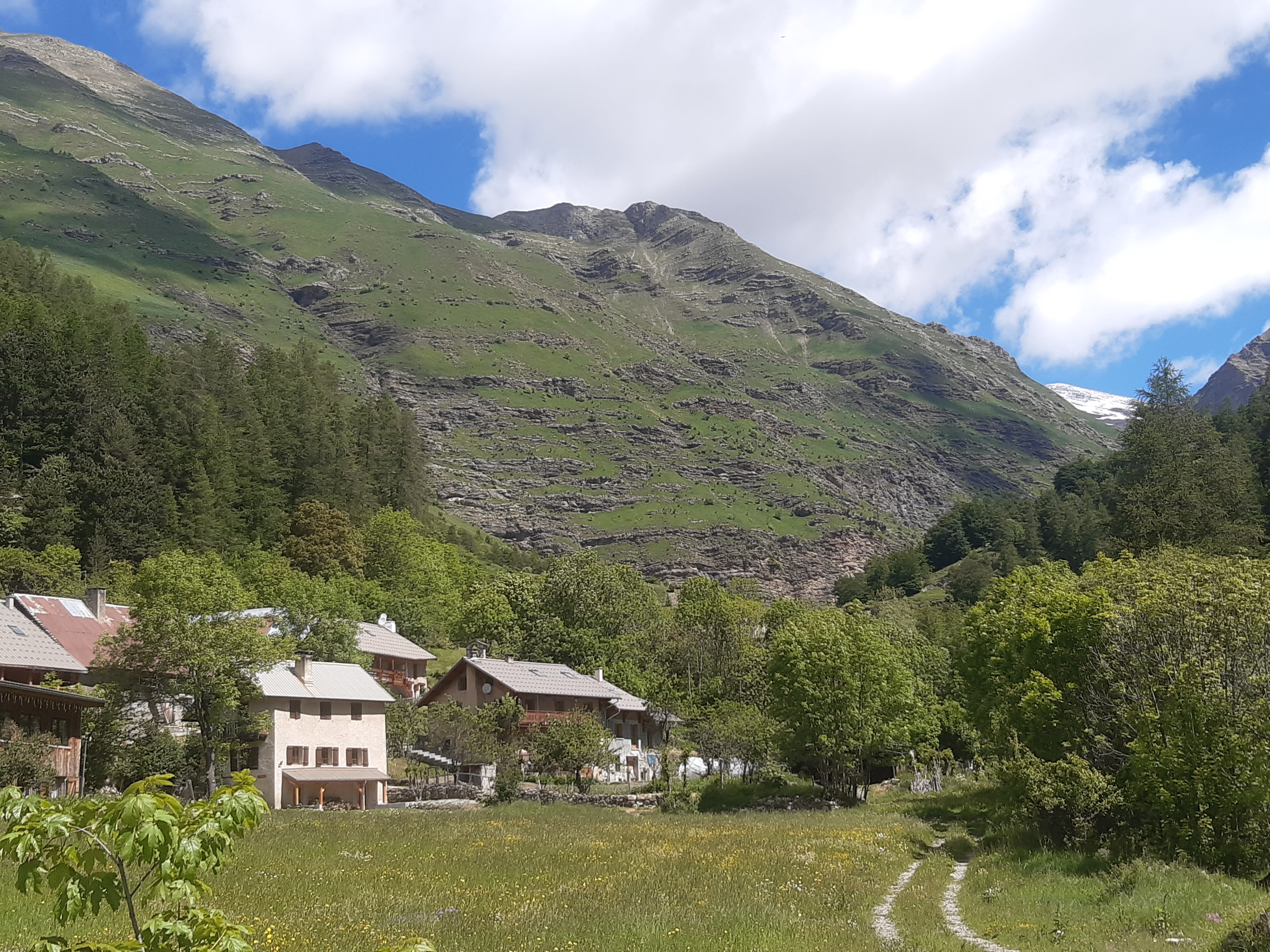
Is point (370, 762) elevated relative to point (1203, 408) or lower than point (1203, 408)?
lower

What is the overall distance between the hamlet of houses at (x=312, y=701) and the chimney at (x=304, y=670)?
0.24ft

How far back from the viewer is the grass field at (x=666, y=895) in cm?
1800

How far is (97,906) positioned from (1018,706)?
3493cm

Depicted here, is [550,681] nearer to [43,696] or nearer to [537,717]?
[537,717]

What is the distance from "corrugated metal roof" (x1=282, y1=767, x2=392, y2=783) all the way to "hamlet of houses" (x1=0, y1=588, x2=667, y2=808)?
90 mm

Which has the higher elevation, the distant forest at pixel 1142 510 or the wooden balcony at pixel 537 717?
the distant forest at pixel 1142 510

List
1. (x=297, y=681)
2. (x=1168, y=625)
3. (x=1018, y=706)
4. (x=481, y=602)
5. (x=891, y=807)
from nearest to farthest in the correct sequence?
(x=1168, y=625) → (x=1018, y=706) → (x=891, y=807) → (x=297, y=681) → (x=481, y=602)

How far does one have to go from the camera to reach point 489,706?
222ft

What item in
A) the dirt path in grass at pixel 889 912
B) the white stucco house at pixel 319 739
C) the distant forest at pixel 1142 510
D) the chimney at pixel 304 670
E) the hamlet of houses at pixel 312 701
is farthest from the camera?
the distant forest at pixel 1142 510

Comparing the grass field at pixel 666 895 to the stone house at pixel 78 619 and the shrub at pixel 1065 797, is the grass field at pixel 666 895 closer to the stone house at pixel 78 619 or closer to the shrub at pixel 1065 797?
the shrub at pixel 1065 797

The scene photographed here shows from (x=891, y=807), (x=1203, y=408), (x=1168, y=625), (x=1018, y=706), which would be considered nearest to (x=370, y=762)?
(x=891, y=807)

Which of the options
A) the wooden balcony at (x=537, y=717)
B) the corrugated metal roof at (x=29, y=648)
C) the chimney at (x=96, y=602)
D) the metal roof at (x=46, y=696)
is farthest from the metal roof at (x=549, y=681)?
the metal roof at (x=46, y=696)

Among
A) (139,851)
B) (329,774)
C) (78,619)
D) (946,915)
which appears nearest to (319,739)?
(329,774)

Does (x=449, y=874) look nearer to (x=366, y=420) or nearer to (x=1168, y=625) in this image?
(x=1168, y=625)
